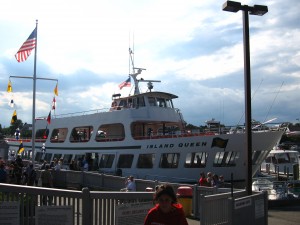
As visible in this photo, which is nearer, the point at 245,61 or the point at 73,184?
the point at 245,61

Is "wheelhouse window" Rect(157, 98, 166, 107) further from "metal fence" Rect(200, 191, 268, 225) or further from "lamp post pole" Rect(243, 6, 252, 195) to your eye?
"metal fence" Rect(200, 191, 268, 225)

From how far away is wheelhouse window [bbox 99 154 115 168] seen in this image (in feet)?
87.2

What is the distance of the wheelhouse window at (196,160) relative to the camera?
22000 mm

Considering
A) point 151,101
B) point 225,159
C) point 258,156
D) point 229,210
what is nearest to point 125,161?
point 151,101

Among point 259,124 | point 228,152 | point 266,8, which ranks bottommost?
point 228,152

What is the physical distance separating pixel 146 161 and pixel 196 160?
11.3 ft

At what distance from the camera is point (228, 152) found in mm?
21688

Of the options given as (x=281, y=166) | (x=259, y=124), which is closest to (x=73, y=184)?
(x=259, y=124)

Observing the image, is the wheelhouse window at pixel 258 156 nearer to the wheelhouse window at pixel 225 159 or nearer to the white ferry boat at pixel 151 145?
the white ferry boat at pixel 151 145

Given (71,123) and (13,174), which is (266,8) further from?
(71,123)

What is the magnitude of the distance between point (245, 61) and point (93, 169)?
17912 mm

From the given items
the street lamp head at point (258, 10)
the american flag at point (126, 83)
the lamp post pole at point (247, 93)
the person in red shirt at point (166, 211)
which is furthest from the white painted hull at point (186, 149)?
the person in red shirt at point (166, 211)

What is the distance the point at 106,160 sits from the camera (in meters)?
27.1

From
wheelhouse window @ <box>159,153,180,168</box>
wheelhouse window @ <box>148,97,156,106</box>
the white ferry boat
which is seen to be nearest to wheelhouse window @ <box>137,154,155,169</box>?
the white ferry boat
